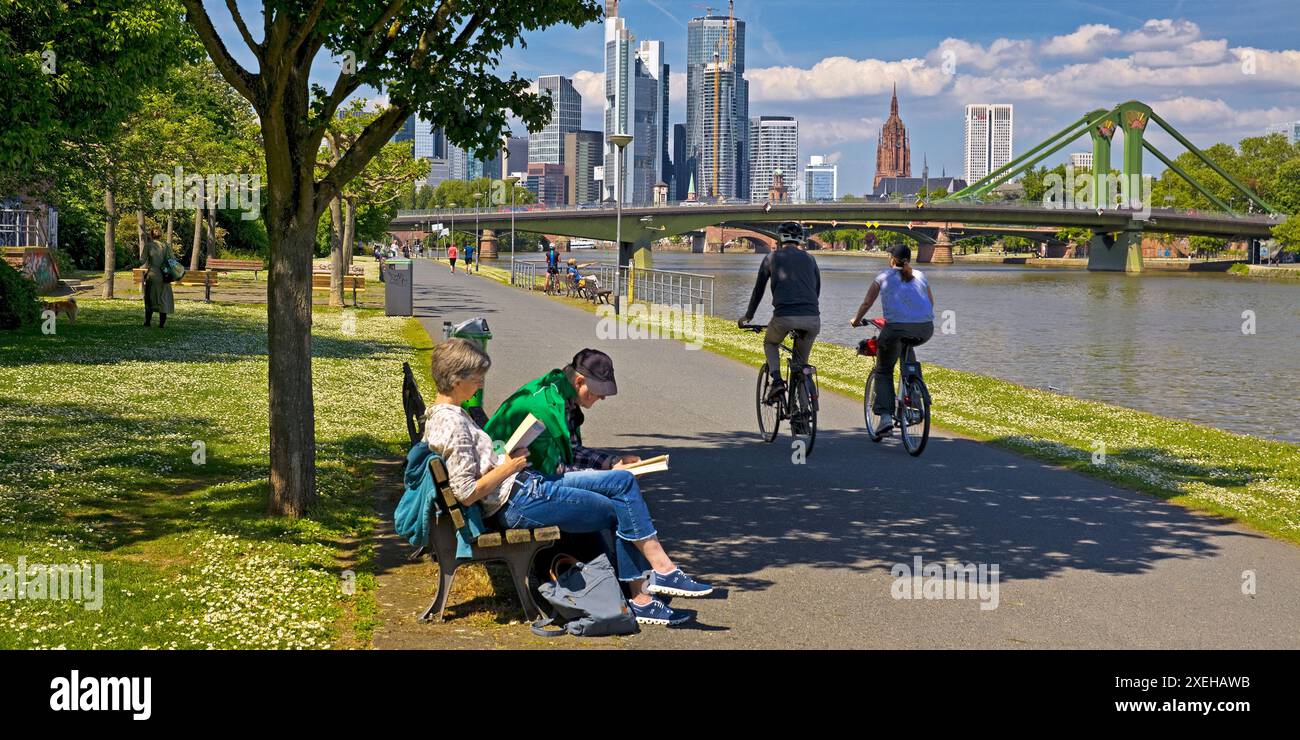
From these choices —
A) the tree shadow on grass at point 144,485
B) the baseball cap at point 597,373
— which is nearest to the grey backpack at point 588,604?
the baseball cap at point 597,373

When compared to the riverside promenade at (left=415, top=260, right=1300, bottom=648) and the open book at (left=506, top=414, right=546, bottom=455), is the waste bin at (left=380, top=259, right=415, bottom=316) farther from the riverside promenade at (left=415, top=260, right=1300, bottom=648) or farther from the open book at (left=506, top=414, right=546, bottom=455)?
the open book at (left=506, top=414, right=546, bottom=455)

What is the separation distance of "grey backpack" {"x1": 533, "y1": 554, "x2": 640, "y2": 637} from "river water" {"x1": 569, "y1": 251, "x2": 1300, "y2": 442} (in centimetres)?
1431

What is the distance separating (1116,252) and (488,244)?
51.6 metres

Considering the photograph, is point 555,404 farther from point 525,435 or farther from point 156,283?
point 156,283

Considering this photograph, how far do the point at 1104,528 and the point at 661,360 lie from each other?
39.3ft

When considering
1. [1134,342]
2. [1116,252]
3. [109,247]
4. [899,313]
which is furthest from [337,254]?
[1116,252]

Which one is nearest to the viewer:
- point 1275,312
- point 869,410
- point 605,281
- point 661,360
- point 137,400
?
point 869,410

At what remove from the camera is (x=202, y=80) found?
57.1 metres

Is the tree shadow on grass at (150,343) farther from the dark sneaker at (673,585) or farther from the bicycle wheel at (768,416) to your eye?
the dark sneaker at (673,585)

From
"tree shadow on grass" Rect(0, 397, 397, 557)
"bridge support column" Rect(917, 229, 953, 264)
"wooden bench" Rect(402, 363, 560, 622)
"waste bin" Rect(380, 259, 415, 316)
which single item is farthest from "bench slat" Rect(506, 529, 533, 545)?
"bridge support column" Rect(917, 229, 953, 264)

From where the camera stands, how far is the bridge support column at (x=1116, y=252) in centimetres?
10525

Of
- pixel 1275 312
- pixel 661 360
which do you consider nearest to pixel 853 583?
pixel 661 360

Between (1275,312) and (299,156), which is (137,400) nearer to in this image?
(299,156)
